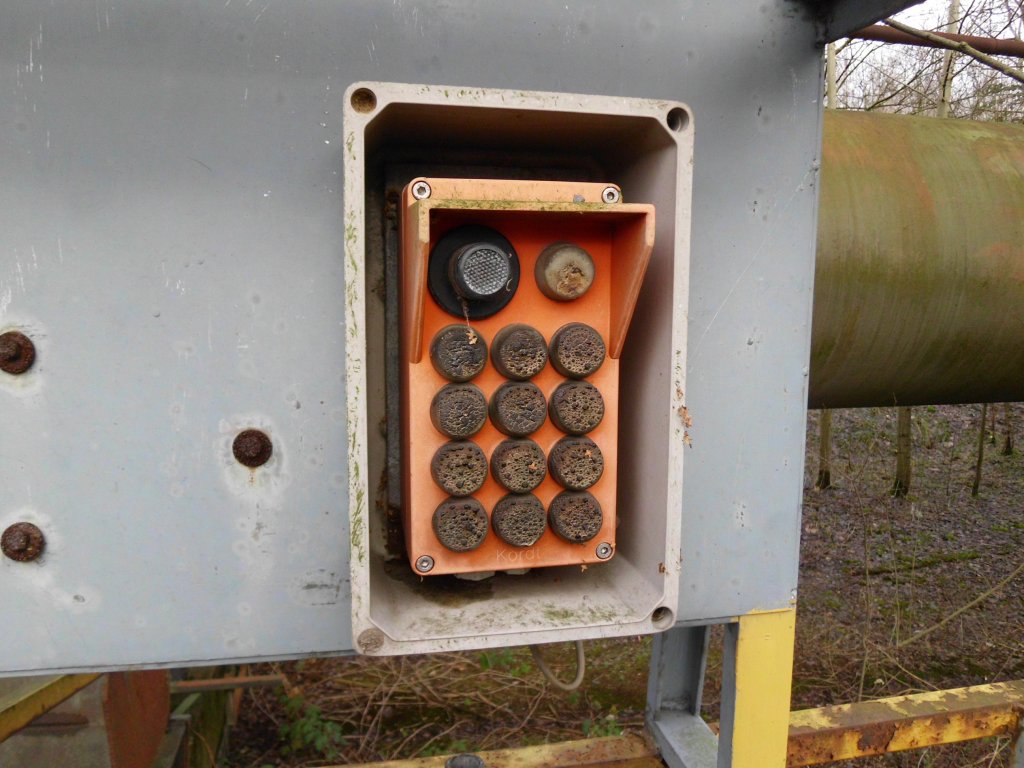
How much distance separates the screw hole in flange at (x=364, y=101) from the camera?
2.28ft

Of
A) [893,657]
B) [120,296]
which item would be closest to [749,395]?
[120,296]

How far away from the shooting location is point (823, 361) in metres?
1.19

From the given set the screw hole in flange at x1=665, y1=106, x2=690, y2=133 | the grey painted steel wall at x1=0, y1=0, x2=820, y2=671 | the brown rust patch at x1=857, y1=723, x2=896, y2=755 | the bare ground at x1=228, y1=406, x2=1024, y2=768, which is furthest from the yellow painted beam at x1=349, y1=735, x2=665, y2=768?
the bare ground at x1=228, y1=406, x2=1024, y2=768

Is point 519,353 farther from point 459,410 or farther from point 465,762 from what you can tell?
point 465,762

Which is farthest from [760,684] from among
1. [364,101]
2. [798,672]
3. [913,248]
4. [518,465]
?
[798,672]

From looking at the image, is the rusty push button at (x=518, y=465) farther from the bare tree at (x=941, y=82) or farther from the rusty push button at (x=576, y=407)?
the bare tree at (x=941, y=82)

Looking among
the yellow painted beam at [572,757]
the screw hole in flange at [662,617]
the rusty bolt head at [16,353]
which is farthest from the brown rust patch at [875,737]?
the rusty bolt head at [16,353]

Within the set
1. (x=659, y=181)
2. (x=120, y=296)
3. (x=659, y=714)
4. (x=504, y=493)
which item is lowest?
(x=659, y=714)

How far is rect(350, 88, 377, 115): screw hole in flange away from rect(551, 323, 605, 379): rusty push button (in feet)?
1.05

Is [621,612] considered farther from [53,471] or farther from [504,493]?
[53,471]

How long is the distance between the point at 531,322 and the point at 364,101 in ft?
0.99

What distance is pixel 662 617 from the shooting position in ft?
2.56

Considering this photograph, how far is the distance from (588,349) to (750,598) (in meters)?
0.47

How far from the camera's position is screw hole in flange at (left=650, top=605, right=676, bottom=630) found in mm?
777
